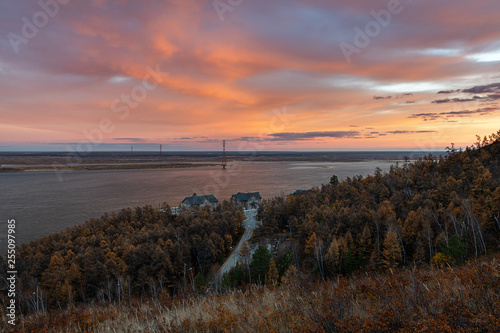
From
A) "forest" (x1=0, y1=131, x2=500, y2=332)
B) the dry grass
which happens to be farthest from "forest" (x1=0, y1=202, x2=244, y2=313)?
the dry grass

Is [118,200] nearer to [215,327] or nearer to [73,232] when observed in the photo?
[73,232]

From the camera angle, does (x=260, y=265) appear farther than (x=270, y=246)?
No

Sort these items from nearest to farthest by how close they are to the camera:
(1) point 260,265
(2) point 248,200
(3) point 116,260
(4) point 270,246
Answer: (1) point 260,265 → (3) point 116,260 → (4) point 270,246 → (2) point 248,200

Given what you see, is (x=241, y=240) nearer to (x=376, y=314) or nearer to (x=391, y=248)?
(x=391, y=248)

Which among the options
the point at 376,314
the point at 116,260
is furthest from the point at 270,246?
the point at 376,314

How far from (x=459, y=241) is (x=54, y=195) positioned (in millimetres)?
92336

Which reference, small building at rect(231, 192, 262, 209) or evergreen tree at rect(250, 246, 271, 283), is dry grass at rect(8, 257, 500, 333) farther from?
small building at rect(231, 192, 262, 209)

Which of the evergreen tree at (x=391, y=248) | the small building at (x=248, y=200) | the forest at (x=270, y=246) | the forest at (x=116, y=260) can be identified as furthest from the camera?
the small building at (x=248, y=200)

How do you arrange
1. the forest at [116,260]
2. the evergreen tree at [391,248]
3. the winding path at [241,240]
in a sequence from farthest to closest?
the winding path at [241,240]
the forest at [116,260]
the evergreen tree at [391,248]

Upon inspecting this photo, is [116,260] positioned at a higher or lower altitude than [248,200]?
lower

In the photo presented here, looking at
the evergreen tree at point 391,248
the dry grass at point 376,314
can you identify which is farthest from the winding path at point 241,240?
the dry grass at point 376,314

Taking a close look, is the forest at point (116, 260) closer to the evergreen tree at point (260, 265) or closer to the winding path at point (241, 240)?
the winding path at point (241, 240)

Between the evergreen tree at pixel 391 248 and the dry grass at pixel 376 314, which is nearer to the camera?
the dry grass at pixel 376 314

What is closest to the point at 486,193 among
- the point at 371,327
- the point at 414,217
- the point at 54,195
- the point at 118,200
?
the point at 414,217
